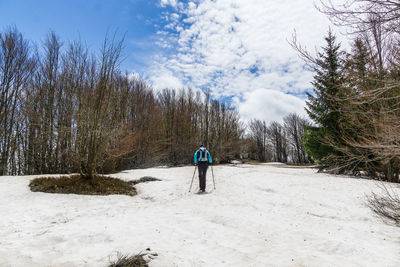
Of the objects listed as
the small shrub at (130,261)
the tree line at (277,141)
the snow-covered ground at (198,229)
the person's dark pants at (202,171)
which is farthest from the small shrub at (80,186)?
the tree line at (277,141)

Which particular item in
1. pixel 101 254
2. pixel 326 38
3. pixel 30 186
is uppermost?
pixel 326 38

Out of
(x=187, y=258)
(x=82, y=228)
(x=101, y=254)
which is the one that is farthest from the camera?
(x=82, y=228)

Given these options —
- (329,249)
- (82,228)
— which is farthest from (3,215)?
(329,249)

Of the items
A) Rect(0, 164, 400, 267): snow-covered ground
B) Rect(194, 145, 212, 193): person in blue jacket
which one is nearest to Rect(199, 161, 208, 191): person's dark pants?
Rect(194, 145, 212, 193): person in blue jacket

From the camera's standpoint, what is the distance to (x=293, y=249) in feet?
13.7

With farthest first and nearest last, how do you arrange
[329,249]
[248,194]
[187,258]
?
[248,194] < [329,249] < [187,258]

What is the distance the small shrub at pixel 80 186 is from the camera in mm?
8078

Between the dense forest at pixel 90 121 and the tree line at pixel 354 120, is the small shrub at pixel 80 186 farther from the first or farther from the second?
the tree line at pixel 354 120

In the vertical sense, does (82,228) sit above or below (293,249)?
above

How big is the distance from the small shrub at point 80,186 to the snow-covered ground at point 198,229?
1.62 ft

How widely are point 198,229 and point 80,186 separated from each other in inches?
243

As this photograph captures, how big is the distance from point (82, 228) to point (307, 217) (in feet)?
20.9

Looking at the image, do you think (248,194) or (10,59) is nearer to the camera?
(248,194)

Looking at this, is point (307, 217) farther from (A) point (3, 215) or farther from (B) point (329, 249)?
Result: (A) point (3, 215)
